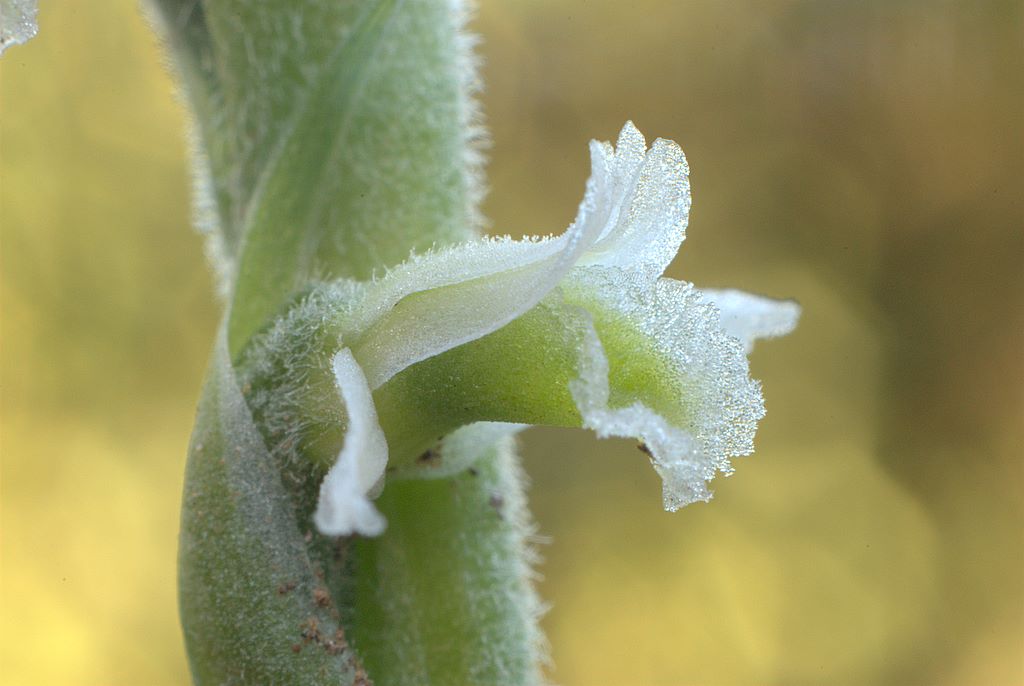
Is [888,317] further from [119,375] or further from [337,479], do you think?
[337,479]

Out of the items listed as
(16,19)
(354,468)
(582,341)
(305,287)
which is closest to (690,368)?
(582,341)

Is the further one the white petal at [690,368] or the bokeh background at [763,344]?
the bokeh background at [763,344]

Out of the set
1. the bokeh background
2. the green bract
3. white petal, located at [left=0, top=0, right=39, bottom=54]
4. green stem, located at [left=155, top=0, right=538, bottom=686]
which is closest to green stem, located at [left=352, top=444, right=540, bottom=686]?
green stem, located at [left=155, top=0, right=538, bottom=686]

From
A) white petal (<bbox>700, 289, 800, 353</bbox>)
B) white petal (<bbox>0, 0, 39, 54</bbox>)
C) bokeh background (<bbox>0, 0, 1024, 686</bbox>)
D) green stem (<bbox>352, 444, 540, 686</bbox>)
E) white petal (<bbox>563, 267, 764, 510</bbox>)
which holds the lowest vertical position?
bokeh background (<bbox>0, 0, 1024, 686</bbox>)

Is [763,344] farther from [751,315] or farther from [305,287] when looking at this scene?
[305,287]

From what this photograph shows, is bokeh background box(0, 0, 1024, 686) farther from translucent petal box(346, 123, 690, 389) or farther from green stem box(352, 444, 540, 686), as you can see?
translucent petal box(346, 123, 690, 389)

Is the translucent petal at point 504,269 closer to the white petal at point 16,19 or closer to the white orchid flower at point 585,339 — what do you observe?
the white orchid flower at point 585,339

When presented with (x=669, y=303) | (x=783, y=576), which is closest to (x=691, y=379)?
(x=669, y=303)

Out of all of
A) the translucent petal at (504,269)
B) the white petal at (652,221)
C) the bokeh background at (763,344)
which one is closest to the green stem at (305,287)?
the translucent petal at (504,269)
